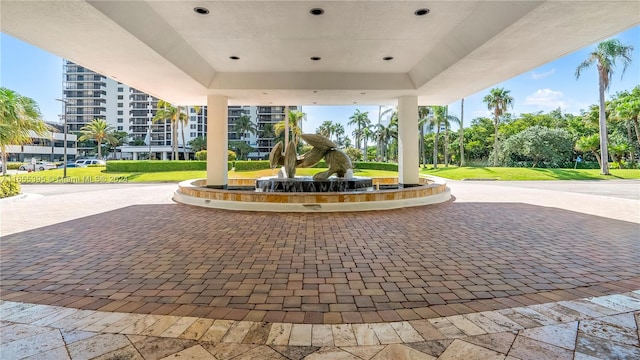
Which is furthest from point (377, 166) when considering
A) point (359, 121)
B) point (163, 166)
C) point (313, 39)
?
point (359, 121)

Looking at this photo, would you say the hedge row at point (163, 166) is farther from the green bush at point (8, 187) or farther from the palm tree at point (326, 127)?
the palm tree at point (326, 127)

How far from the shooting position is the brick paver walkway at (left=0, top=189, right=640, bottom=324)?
2986mm

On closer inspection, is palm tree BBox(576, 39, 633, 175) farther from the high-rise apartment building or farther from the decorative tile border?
the high-rise apartment building

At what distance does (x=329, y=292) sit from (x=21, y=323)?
2718 millimetres

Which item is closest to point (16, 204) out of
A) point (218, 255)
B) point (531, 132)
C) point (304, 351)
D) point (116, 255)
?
point (116, 255)

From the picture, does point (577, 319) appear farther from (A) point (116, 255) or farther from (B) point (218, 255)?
(A) point (116, 255)

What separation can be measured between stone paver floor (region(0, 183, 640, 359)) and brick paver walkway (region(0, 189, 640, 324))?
0.08 feet

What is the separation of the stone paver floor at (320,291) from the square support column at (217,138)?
21.7 ft

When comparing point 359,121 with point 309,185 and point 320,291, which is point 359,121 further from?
point 320,291

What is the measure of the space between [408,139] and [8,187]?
49.4ft

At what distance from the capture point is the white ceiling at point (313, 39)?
5.83 m

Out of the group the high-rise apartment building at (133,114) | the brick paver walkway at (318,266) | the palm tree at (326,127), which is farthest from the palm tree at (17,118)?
the palm tree at (326,127)

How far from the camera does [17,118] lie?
12.2 m

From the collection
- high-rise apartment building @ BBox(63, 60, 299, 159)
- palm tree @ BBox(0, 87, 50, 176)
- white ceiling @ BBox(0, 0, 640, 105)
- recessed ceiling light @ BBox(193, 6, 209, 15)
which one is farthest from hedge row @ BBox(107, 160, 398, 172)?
high-rise apartment building @ BBox(63, 60, 299, 159)
